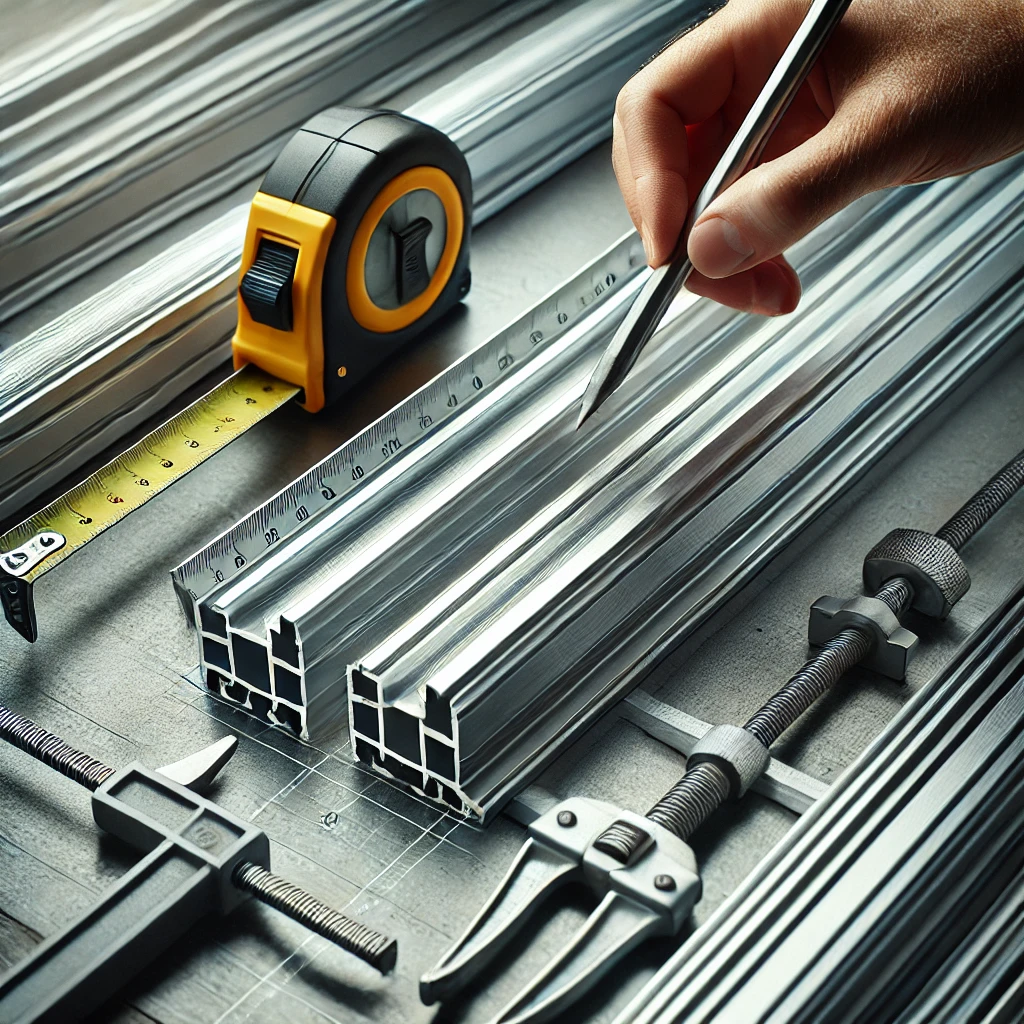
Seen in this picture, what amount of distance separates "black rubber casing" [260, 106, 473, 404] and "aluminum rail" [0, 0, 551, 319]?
1.83 feet

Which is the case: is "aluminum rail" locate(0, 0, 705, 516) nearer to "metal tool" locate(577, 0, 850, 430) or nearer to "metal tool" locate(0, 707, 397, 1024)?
"metal tool" locate(0, 707, 397, 1024)

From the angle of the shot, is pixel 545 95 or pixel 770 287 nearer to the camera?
pixel 770 287

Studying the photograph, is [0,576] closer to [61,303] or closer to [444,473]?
[444,473]

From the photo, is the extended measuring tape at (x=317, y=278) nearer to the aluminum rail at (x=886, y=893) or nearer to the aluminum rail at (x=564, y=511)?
the aluminum rail at (x=564, y=511)

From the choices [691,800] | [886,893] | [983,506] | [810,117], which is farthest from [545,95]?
[886,893]

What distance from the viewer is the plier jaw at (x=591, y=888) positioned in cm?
150

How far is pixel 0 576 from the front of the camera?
6.31 feet

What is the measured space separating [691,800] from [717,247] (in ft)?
2.11

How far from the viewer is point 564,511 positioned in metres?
1.94

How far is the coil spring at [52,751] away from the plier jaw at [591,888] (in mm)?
475

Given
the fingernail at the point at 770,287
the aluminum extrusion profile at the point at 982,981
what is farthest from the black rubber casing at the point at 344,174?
the aluminum extrusion profile at the point at 982,981

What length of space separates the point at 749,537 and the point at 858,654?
263 millimetres

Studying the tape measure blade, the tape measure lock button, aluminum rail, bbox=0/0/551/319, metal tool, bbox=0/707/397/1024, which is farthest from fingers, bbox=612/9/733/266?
aluminum rail, bbox=0/0/551/319

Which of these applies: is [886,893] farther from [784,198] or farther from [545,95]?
[545,95]
